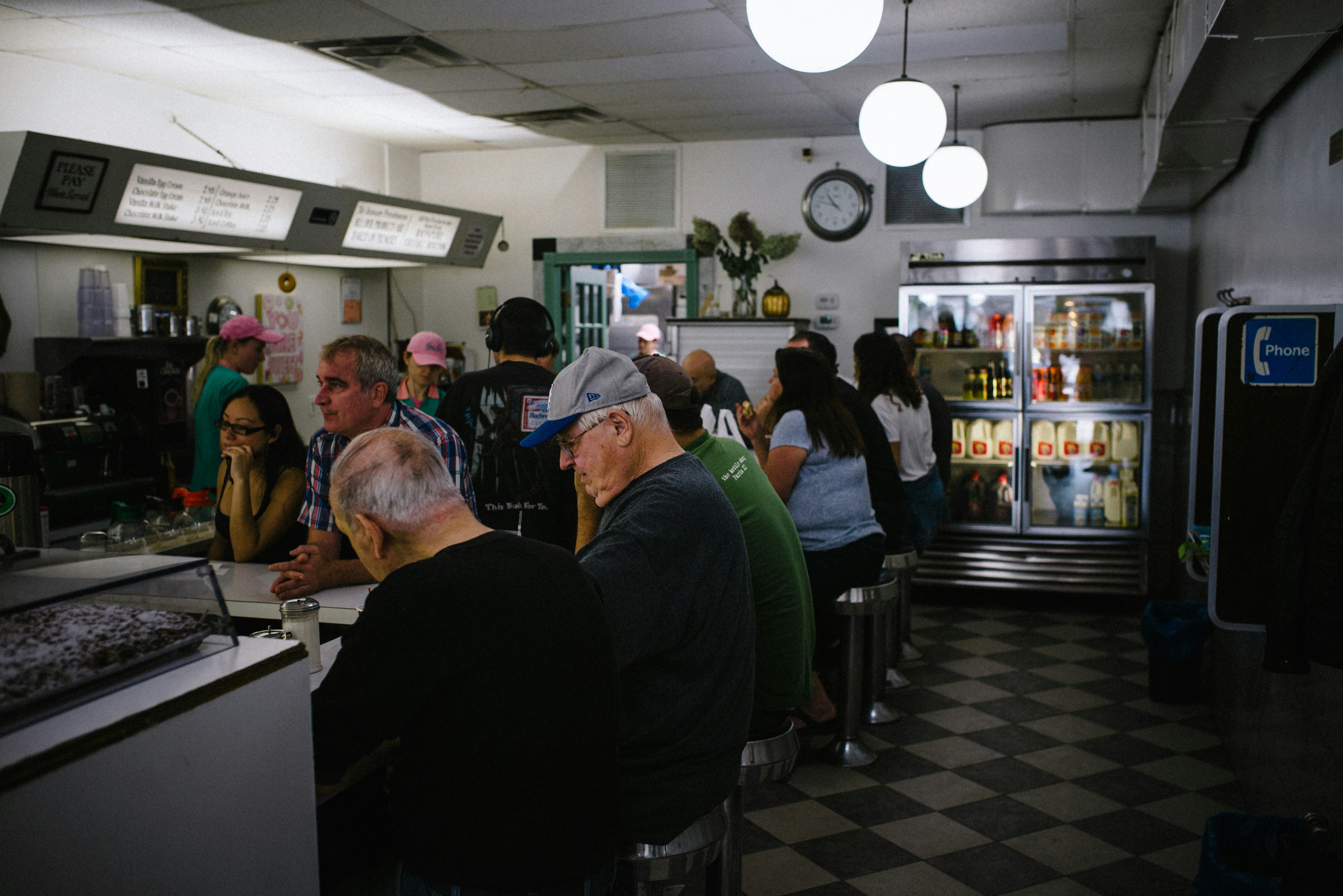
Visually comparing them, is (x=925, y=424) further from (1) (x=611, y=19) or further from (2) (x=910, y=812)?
(1) (x=611, y=19)

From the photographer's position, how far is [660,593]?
1.77m

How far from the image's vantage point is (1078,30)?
4.51 meters

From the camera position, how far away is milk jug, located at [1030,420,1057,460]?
21.0 ft

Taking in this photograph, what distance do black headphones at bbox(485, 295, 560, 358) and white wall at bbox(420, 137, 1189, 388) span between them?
4.03 meters

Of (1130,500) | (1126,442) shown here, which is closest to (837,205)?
(1126,442)

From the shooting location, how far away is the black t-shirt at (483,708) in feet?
4.73

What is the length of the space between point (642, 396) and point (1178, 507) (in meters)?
5.45

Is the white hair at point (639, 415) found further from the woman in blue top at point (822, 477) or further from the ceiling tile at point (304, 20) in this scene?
the ceiling tile at point (304, 20)

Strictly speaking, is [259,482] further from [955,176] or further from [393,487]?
[955,176]

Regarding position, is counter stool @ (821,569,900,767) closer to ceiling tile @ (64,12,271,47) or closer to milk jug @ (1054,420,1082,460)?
milk jug @ (1054,420,1082,460)

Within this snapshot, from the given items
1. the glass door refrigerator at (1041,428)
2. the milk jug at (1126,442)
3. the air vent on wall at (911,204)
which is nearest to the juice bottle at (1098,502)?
the glass door refrigerator at (1041,428)

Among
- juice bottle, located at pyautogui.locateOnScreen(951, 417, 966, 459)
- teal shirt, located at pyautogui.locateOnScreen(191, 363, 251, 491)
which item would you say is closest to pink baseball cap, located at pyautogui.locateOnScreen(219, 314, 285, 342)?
teal shirt, located at pyautogui.locateOnScreen(191, 363, 251, 491)

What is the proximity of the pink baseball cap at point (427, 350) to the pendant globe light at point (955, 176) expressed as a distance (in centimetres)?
271

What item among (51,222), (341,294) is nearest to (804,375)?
(51,222)
